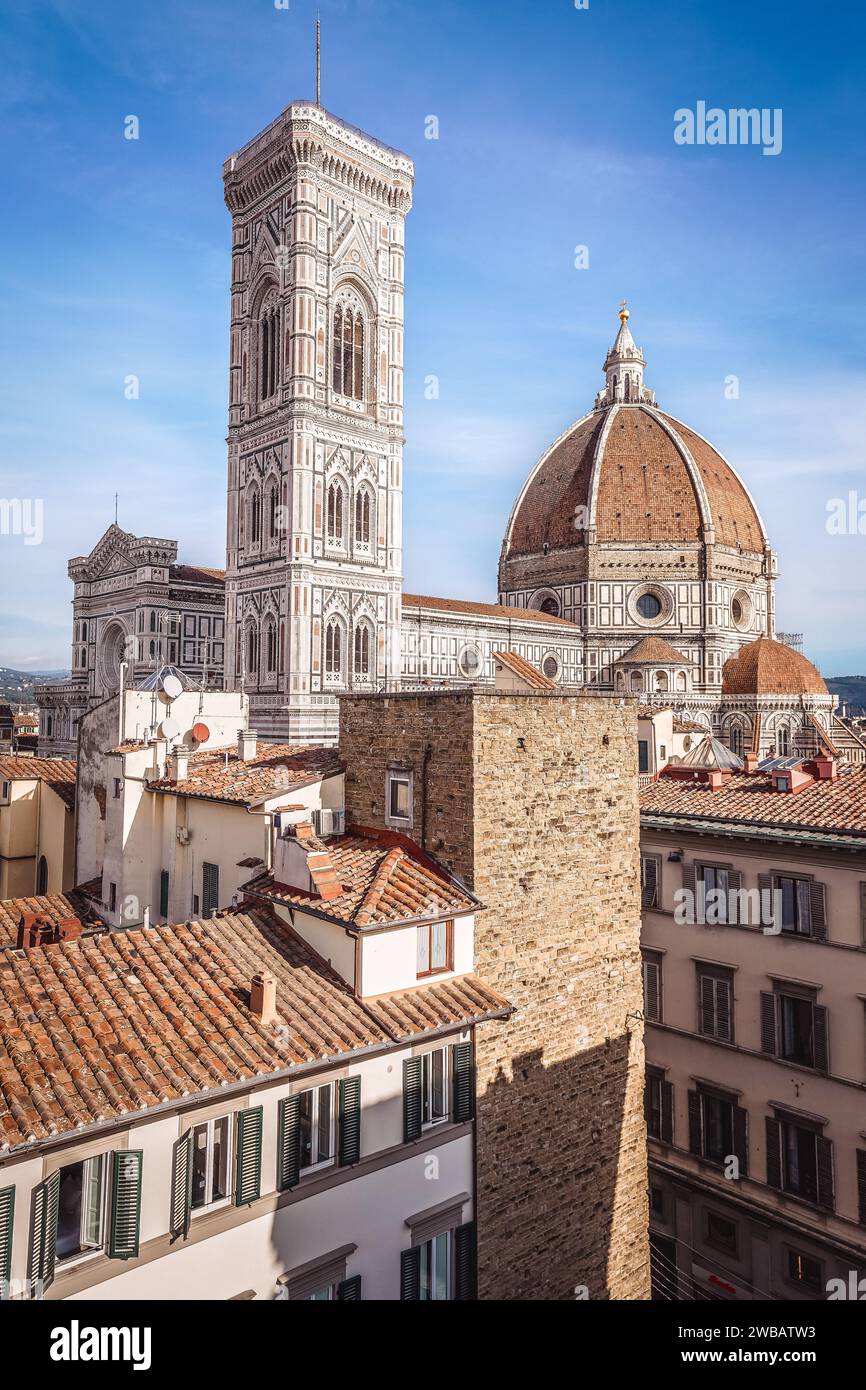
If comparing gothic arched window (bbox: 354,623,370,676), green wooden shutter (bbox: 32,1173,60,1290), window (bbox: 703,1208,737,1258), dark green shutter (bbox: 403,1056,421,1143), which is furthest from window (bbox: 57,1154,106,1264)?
gothic arched window (bbox: 354,623,370,676)

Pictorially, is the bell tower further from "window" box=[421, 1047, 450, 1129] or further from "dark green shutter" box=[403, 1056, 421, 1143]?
"dark green shutter" box=[403, 1056, 421, 1143]

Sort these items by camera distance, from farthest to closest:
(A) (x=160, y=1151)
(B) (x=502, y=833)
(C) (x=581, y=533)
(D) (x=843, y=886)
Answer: (C) (x=581, y=533) < (D) (x=843, y=886) < (B) (x=502, y=833) < (A) (x=160, y=1151)

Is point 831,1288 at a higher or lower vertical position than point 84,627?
lower

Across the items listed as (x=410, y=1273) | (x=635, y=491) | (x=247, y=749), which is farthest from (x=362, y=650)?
(x=410, y=1273)

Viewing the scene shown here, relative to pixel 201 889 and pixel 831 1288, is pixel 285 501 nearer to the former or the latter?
pixel 201 889

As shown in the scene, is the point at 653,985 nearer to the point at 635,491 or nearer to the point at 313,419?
the point at 313,419
